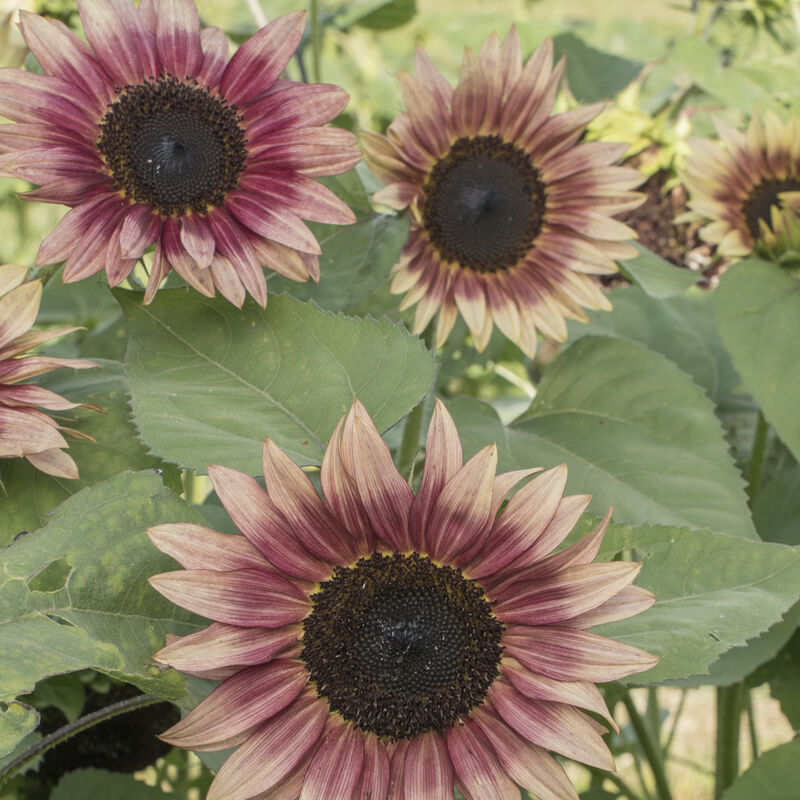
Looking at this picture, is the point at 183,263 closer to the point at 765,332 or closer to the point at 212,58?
the point at 212,58

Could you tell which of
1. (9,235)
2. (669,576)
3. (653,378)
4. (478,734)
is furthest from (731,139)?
(9,235)

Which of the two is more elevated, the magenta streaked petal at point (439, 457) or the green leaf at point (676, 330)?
the magenta streaked petal at point (439, 457)

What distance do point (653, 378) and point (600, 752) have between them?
1.10 ft

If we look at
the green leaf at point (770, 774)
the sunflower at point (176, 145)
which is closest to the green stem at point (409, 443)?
the sunflower at point (176, 145)

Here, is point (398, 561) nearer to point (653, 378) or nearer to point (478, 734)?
point (478, 734)

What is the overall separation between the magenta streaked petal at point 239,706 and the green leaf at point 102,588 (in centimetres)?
1

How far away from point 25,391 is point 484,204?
0.98 feet

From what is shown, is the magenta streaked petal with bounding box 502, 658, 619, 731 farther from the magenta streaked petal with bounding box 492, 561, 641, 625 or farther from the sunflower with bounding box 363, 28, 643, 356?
the sunflower with bounding box 363, 28, 643, 356

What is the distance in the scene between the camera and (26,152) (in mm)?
423

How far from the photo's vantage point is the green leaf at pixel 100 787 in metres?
0.55

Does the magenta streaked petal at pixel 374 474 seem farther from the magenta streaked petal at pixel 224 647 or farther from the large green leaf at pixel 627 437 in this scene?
the large green leaf at pixel 627 437

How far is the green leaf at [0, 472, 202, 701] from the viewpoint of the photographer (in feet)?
1.12

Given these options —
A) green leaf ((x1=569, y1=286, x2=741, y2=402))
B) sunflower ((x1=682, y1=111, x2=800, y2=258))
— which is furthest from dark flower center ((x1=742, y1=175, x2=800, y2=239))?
green leaf ((x1=569, y1=286, x2=741, y2=402))

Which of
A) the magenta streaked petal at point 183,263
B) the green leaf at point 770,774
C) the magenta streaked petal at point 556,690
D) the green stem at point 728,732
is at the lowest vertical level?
the green stem at point 728,732
